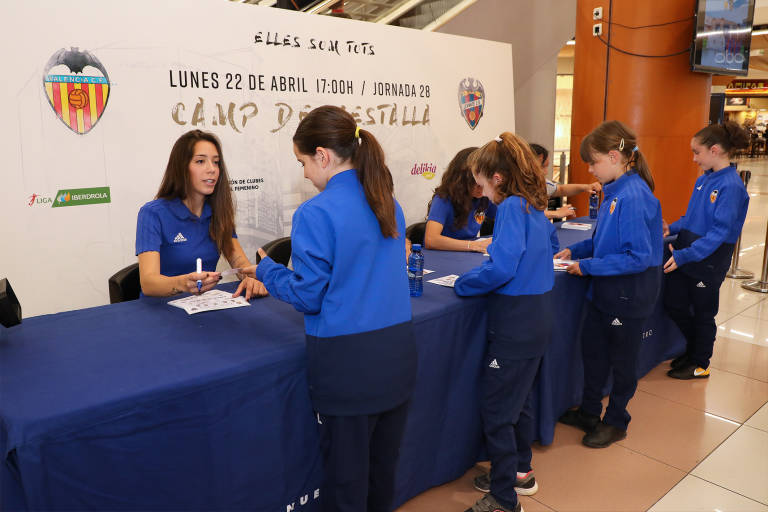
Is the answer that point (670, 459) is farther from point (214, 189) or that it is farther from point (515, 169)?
point (214, 189)

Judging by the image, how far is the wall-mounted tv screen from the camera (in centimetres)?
483

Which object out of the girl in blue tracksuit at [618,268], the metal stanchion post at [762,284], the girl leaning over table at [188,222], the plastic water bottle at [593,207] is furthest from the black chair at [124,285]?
the metal stanchion post at [762,284]

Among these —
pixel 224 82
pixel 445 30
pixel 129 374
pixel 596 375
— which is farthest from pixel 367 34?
pixel 129 374

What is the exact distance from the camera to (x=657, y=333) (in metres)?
3.52

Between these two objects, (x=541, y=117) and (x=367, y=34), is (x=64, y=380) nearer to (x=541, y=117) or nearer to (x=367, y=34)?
(x=367, y=34)

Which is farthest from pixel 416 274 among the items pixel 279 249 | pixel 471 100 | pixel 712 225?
pixel 471 100

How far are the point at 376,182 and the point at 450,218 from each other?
1.86 m

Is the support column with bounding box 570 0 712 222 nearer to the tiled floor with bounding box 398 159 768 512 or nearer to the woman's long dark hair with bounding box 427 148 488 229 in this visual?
the tiled floor with bounding box 398 159 768 512

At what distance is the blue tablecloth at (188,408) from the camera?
129cm

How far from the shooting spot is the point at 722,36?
16.5 ft

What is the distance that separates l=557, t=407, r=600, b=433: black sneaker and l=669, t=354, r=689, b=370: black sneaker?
3.51ft

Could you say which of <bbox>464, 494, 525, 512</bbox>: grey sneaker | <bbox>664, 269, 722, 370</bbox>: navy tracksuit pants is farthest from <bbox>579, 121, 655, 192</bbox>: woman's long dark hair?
<bbox>464, 494, 525, 512</bbox>: grey sneaker

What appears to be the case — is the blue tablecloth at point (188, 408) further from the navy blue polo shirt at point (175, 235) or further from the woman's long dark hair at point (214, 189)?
the woman's long dark hair at point (214, 189)

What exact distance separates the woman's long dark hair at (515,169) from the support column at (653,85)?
3737 mm
